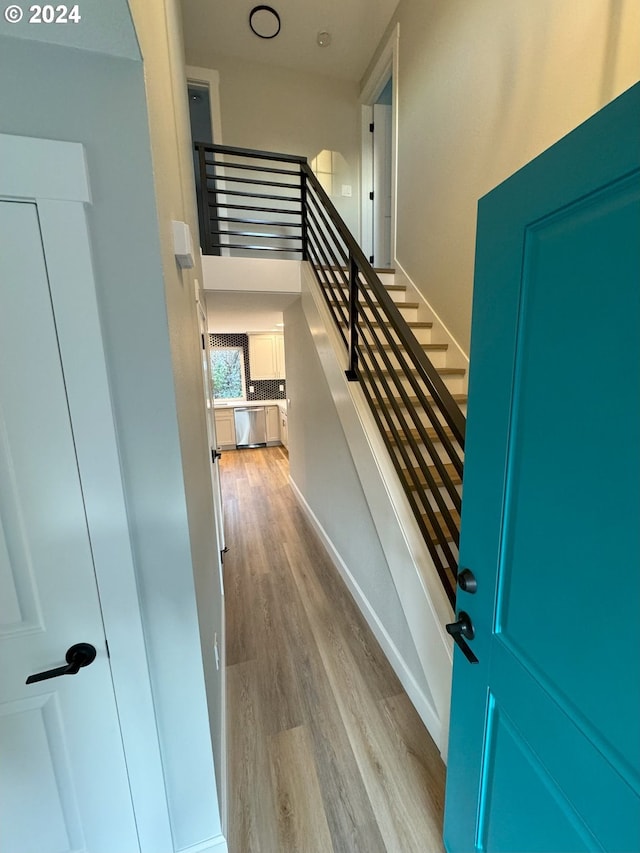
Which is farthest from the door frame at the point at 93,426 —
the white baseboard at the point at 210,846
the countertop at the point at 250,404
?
the countertop at the point at 250,404

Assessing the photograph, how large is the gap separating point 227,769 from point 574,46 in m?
3.84

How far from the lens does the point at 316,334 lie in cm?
266

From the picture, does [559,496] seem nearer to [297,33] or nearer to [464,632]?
[464,632]

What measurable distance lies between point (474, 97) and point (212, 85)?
9.34 ft

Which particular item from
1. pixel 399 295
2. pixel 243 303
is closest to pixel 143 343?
pixel 243 303

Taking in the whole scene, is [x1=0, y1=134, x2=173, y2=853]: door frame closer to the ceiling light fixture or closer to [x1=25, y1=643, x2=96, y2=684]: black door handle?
[x1=25, y1=643, x2=96, y2=684]: black door handle

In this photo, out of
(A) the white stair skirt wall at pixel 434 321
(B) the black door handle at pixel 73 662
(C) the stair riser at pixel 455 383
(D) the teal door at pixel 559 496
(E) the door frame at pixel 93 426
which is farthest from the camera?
(A) the white stair skirt wall at pixel 434 321

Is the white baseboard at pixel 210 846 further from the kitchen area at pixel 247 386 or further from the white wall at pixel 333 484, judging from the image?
the kitchen area at pixel 247 386

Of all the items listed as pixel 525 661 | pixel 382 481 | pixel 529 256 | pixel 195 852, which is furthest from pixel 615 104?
pixel 195 852

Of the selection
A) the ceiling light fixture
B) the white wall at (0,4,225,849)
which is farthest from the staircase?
the ceiling light fixture

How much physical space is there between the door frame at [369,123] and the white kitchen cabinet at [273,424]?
332cm

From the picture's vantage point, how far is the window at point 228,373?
676cm

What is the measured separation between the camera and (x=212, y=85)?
12.4 feet

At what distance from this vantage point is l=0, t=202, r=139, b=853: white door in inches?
29.4
